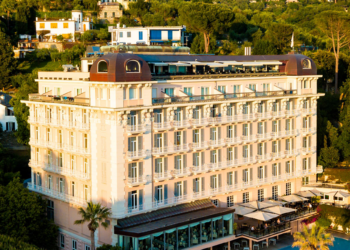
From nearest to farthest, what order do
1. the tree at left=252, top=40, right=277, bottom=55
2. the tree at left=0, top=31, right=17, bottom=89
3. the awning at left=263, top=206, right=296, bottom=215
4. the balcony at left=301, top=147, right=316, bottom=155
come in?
the awning at left=263, top=206, right=296, bottom=215
the balcony at left=301, top=147, right=316, bottom=155
the tree at left=252, top=40, right=277, bottom=55
the tree at left=0, top=31, right=17, bottom=89

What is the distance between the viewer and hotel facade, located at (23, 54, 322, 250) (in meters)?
46.1

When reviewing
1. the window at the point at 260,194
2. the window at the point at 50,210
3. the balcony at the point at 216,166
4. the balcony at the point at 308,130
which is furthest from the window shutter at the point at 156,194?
the balcony at the point at 308,130

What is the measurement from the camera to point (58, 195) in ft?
174

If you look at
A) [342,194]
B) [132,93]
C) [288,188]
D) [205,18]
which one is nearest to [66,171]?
[132,93]

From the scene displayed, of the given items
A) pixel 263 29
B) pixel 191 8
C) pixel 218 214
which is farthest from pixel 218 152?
pixel 263 29

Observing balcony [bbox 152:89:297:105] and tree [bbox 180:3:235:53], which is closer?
balcony [bbox 152:89:297:105]

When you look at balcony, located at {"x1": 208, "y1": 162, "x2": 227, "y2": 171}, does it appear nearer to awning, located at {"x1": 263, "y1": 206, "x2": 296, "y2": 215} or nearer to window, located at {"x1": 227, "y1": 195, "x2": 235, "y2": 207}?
window, located at {"x1": 227, "y1": 195, "x2": 235, "y2": 207}

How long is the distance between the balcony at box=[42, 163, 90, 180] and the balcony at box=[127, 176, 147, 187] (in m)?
4.56

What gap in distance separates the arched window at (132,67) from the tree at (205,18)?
5446 centimetres

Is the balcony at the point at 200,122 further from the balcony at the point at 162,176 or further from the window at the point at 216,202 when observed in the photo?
the window at the point at 216,202

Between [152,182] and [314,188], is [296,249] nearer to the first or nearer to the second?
[314,188]

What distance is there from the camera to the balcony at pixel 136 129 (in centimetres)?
4617

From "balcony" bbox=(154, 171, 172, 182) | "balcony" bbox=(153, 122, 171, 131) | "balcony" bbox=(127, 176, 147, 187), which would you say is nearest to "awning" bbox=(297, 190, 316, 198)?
"balcony" bbox=(154, 171, 172, 182)

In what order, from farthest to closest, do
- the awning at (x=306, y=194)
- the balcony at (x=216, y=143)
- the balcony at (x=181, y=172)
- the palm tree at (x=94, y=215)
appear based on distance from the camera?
the awning at (x=306, y=194), the balcony at (x=216, y=143), the balcony at (x=181, y=172), the palm tree at (x=94, y=215)
